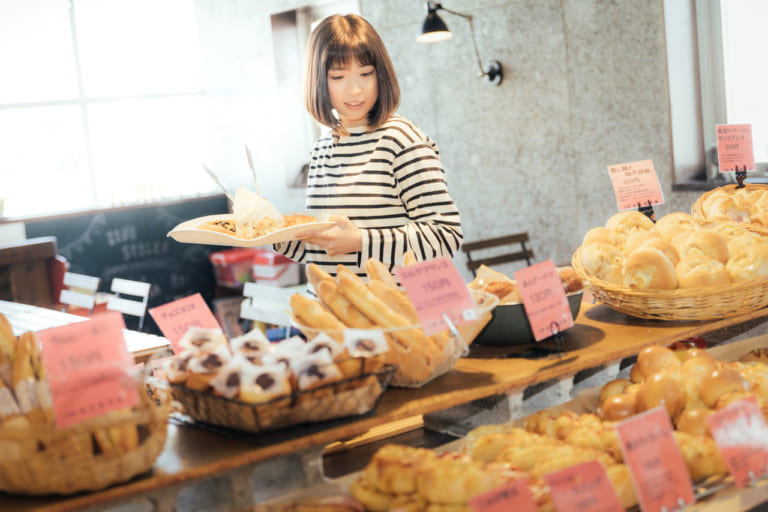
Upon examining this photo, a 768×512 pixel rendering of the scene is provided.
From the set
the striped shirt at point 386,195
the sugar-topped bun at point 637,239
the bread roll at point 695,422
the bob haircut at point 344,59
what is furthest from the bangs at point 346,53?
the bread roll at point 695,422

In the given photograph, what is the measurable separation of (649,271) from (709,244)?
0.52ft

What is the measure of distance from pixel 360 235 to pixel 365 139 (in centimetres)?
36

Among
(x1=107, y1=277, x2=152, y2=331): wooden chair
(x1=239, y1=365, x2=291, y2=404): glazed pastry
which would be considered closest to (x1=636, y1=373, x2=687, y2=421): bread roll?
(x1=239, y1=365, x2=291, y2=404): glazed pastry

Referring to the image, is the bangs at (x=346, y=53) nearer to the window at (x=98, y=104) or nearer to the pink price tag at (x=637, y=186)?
the pink price tag at (x=637, y=186)

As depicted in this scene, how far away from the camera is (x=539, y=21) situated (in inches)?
162

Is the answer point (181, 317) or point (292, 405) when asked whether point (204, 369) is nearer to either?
point (292, 405)

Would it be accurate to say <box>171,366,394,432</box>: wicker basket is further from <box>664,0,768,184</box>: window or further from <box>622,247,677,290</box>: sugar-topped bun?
<box>664,0,768,184</box>: window

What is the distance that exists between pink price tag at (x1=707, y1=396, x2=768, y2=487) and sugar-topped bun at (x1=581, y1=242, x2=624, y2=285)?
41 centimetres

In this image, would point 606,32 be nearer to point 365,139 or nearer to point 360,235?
point 365,139

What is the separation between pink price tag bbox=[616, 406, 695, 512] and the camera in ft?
3.42

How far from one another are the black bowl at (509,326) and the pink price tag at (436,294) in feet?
0.81

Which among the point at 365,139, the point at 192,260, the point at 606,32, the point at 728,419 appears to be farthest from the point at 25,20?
the point at 728,419

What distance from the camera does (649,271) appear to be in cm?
148

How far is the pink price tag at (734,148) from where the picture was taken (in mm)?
2191
